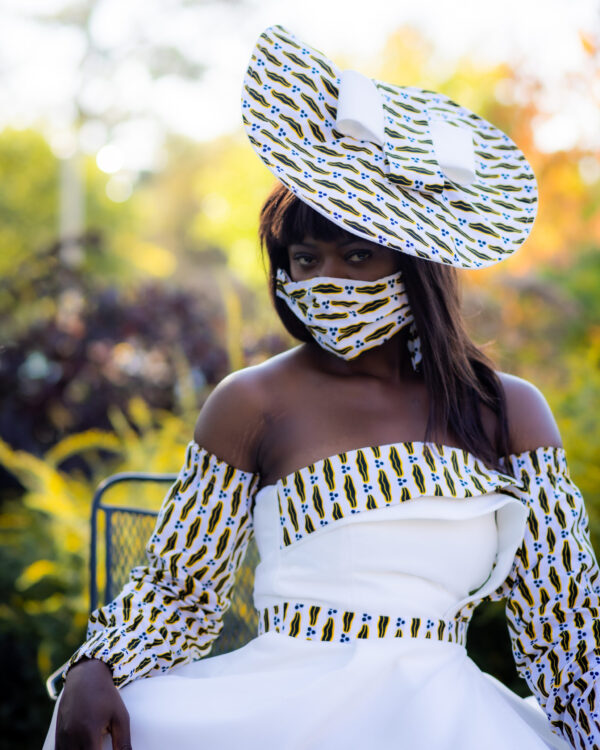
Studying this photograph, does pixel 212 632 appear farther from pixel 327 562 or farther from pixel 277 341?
pixel 277 341

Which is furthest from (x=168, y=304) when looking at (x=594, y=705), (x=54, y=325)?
(x=594, y=705)

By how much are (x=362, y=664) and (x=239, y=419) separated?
1.73ft

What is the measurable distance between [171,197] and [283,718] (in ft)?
149

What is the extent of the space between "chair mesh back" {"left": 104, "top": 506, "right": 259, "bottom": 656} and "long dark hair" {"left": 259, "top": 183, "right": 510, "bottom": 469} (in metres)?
0.68

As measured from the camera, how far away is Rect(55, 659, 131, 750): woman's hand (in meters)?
1.50

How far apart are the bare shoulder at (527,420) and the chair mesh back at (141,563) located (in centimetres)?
78

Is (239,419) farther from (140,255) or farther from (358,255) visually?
(140,255)

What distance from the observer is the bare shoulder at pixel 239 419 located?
70.8 inches

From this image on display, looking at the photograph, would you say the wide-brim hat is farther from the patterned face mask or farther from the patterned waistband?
the patterned waistband

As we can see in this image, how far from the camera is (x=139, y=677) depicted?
1.66 metres

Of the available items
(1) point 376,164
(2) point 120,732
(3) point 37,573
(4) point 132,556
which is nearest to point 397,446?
(1) point 376,164

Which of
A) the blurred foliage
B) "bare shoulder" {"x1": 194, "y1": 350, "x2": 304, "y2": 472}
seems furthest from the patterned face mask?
the blurred foliage

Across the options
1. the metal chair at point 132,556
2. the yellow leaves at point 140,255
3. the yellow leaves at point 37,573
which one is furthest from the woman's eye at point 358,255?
the yellow leaves at point 140,255

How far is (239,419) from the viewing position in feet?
5.90
